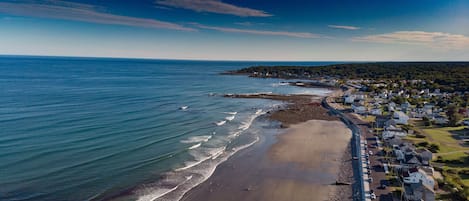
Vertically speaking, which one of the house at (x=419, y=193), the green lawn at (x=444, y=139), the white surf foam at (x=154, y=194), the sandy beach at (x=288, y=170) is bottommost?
the sandy beach at (x=288, y=170)

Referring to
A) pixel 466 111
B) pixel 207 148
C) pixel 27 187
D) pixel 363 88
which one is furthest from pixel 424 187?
pixel 363 88

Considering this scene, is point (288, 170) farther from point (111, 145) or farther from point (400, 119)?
point (400, 119)

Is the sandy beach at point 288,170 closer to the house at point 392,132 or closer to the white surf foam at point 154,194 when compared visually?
the white surf foam at point 154,194

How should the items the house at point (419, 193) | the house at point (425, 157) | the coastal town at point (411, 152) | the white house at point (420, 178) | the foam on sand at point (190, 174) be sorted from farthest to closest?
the house at point (425, 157) → the foam on sand at point (190, 174) → the coastal town at point (411, 152) → the white house at point (420, 178) → the house at point (419, 193)

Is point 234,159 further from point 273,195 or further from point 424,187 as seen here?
point 424,187

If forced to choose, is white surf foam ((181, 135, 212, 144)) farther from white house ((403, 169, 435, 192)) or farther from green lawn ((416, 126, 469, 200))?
green lawn ((416, 126, 469, 200))

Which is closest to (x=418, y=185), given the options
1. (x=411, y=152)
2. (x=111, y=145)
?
(x=411, y=152)

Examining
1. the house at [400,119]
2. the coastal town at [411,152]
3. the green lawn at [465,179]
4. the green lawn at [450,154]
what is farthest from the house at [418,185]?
the house at [400,119]

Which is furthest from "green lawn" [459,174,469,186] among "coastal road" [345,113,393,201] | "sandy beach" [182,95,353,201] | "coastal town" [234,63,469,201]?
"sandy beach" [182,95,353,201]
